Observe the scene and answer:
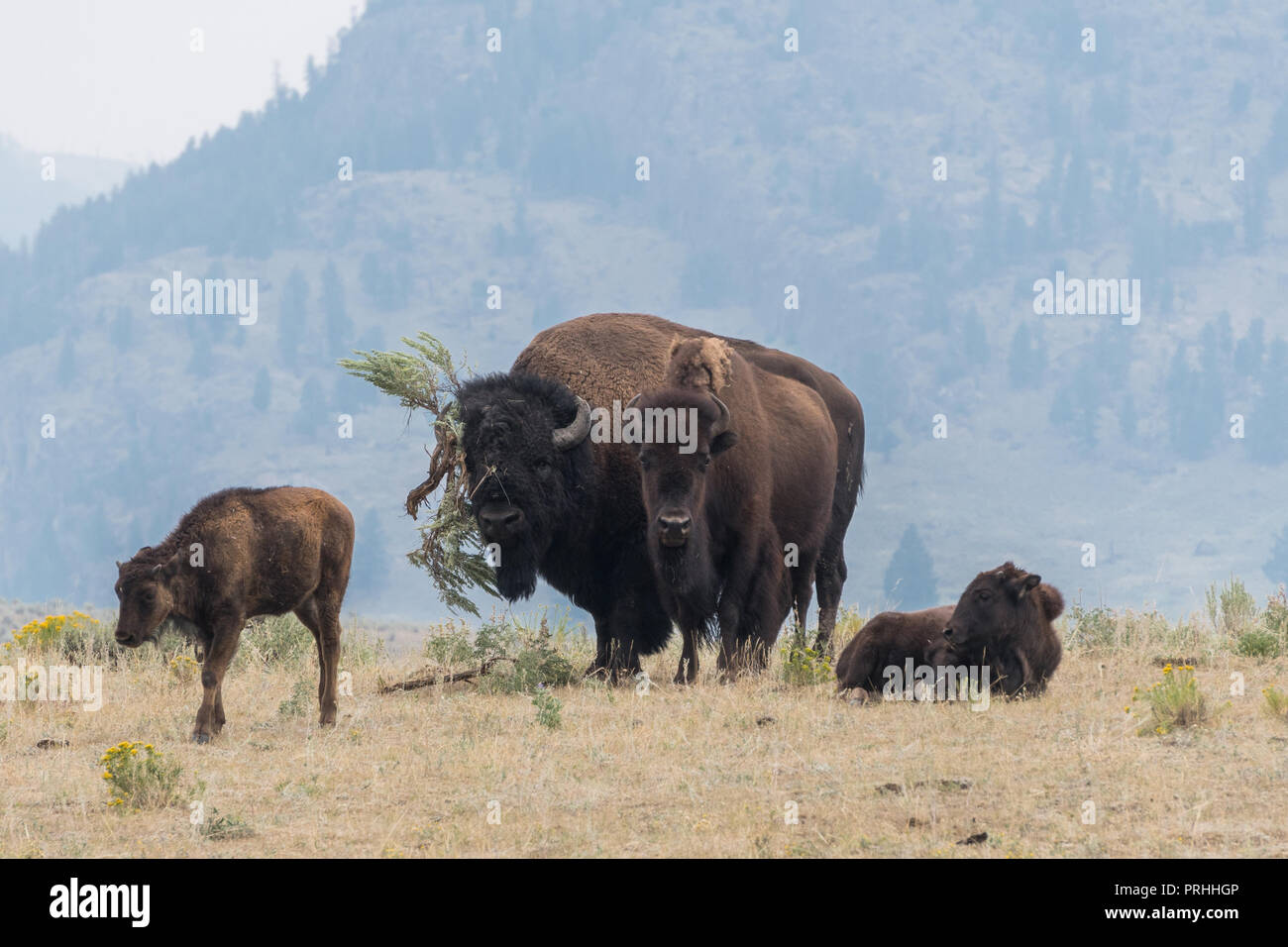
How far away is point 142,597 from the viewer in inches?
366

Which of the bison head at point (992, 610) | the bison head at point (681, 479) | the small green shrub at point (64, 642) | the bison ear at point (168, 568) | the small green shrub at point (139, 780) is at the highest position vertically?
the bison head at point (681, 479)

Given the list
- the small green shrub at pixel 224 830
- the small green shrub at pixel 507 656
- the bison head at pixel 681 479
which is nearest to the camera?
the small green shrub at pixel 224 830

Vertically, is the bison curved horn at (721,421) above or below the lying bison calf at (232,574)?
above

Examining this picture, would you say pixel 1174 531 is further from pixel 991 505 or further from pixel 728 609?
pixel 728 609

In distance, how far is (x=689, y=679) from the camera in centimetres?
1184

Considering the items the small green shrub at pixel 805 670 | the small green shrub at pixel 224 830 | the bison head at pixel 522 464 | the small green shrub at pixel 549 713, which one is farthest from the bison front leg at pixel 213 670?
the small green shrub at pixel 805 670

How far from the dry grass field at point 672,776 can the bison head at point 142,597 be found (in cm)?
76

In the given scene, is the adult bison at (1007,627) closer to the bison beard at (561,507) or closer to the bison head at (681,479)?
the bison head at (681,479)

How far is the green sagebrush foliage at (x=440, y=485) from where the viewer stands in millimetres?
12438

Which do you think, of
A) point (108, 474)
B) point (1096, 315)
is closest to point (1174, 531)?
point (1096, 315)

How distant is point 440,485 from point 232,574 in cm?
342

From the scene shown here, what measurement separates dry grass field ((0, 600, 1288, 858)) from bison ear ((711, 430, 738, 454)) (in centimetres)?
174

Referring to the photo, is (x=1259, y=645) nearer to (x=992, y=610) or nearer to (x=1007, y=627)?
(x=1007, y=627)

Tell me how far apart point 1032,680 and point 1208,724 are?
179cm
